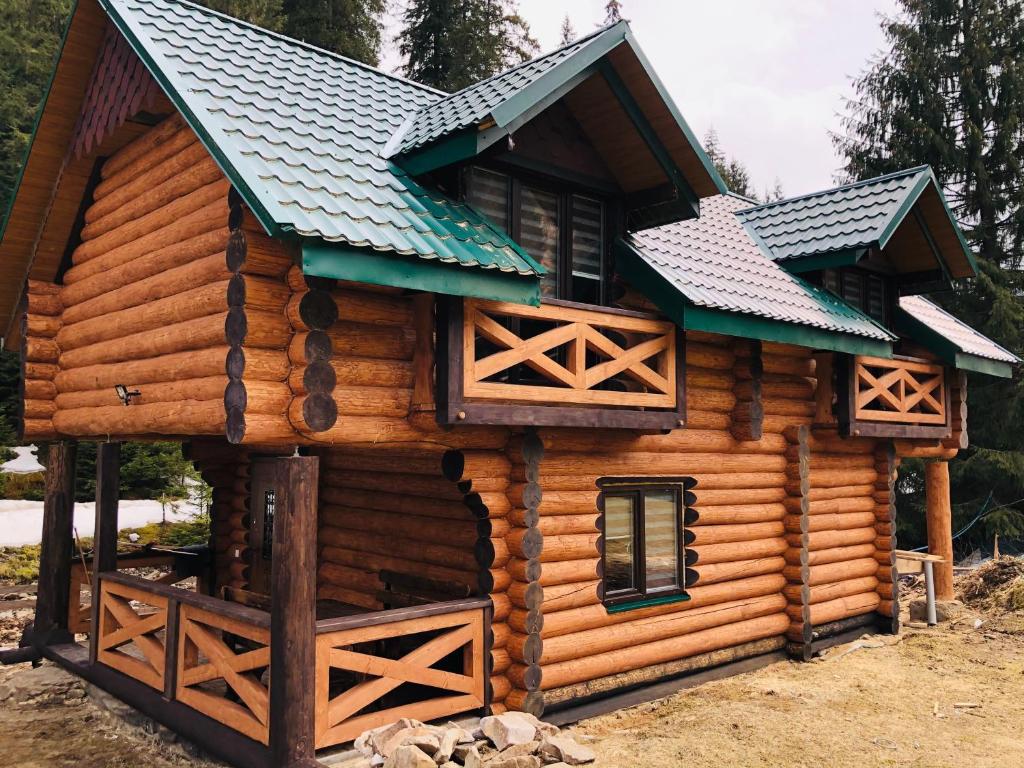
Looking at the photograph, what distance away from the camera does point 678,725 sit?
8336mm

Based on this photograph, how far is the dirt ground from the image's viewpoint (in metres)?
7.51

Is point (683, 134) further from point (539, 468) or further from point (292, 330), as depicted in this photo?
point (292, 330)

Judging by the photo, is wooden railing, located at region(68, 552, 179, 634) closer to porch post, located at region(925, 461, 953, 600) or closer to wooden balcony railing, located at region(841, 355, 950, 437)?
wooden balcony railing, located at region(841, 355, 950, 437)

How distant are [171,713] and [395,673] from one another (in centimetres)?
245

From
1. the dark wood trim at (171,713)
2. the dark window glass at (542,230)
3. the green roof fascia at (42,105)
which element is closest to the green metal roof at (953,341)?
the dark window glass at (542,230)

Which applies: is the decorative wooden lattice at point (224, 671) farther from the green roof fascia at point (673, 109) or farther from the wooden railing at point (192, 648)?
the green roof fascia at point (673, 109)

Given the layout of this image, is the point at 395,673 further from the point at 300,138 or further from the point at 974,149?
the point at 974,149

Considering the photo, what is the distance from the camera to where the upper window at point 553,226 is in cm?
820

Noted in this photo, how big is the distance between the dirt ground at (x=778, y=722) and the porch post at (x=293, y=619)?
136cm

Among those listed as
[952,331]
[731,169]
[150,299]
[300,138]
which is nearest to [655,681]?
[150,299]

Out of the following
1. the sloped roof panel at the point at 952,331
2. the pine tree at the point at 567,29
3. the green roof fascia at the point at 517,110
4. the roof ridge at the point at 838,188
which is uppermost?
the pine tree at the point at 567,29

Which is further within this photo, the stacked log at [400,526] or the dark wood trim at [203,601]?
the stacked log at [400,526]

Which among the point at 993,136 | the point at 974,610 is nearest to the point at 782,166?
the point at 993,136

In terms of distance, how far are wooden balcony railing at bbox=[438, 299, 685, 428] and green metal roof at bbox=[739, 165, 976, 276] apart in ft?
13.3
